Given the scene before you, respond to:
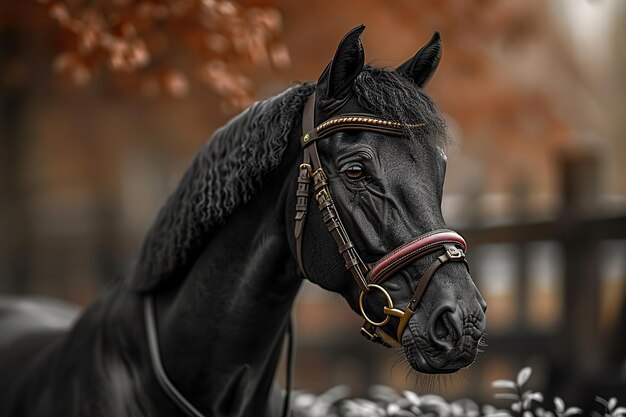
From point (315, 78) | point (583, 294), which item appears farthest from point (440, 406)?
point (315, 78)

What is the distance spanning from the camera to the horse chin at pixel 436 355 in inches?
77.2

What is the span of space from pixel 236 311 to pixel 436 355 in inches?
27.6

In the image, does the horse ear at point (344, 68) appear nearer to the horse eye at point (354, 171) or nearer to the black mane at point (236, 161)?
the black mane at point (236, 161)

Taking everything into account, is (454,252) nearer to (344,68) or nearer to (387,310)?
(387,310)

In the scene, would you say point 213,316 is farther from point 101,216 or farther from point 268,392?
point 101,216

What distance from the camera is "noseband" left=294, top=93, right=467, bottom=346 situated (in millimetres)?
2018

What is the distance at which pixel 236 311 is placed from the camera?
245cm

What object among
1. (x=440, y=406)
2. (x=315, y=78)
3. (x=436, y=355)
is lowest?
(x=440, y=406)

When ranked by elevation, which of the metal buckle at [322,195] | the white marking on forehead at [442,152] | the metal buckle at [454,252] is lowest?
the metal buckle at [454,252]

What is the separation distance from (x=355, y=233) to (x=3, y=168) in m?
8.15

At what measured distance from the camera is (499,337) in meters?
6.30

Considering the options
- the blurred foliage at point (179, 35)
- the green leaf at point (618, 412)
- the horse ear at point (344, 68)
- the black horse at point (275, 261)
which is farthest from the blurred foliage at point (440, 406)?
→ the blurred foliage at point (179, 35)

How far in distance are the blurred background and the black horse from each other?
261 mm

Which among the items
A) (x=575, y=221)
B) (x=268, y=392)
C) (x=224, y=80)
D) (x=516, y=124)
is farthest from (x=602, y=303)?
(x=516, y=124)
